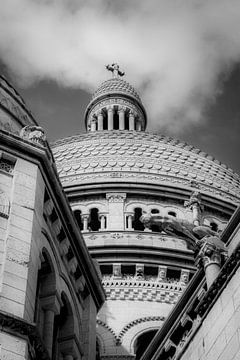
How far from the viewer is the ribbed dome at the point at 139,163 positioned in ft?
156

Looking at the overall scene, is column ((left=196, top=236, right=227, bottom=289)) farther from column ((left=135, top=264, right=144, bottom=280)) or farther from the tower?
column ((left=135, top=264, right=144, bottom=280))

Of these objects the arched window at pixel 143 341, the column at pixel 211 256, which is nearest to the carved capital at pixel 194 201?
the arched window at pixel 143 341

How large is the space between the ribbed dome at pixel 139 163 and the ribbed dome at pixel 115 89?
29.1 ft

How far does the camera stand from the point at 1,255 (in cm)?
1909

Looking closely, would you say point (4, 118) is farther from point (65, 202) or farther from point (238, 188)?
point (238, 188)

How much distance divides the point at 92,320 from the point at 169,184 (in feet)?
76.3

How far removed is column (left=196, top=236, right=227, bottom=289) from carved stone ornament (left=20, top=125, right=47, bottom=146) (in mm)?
5157

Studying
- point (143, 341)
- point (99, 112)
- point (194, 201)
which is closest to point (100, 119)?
point (99, 112)

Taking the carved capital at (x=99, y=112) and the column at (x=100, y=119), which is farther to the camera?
the carved capital at (x=99, y=112)

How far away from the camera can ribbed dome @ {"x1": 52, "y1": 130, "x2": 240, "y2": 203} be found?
47.7 m

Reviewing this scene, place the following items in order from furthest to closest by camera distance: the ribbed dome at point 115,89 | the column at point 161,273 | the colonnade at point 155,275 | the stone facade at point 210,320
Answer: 1. the ribbed dome at point 115,89
2. the column at point 161,273
3. the colonnade at point 155,275
4. the stone facade at point 210,320

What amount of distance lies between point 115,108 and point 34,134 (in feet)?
133


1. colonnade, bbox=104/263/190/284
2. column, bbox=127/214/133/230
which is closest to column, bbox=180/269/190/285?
colonnade, bbox=104/263/190/284

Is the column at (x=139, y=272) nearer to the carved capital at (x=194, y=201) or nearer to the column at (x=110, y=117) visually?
the carved capital at (x=194, y=201)
